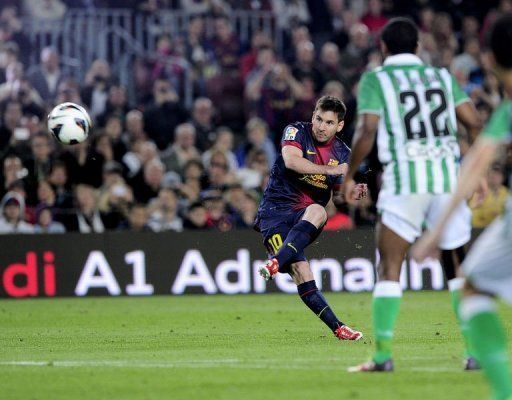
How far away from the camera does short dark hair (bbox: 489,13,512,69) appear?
20.5 ft

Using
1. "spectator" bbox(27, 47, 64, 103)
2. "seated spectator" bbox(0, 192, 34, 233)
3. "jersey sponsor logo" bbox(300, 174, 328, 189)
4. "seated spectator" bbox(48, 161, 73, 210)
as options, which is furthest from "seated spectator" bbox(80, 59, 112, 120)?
"jersey sponsor logo" bbox(300, 174, 328, 189)

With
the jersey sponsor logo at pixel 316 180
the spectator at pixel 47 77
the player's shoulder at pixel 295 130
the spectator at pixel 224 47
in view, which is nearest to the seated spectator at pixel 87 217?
the spectator at pixel 47 77

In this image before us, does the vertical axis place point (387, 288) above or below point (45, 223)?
below

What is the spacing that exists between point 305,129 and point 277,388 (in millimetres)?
4303

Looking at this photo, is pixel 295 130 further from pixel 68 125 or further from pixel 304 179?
pixel 68 125

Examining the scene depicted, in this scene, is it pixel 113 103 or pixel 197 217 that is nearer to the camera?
pixel 197 217

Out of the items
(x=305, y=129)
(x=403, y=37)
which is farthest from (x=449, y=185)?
(x=305, y=129)

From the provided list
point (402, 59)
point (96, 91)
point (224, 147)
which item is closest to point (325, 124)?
point (402, 59)

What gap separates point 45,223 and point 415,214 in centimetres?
1064

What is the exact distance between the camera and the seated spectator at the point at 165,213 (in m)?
18.4

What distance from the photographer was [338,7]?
22.7m

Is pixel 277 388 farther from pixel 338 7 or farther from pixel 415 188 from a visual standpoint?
pixel 338 7

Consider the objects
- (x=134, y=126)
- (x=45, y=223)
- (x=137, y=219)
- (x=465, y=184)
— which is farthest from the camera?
(x=134, y=126)

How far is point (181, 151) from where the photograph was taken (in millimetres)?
19641
